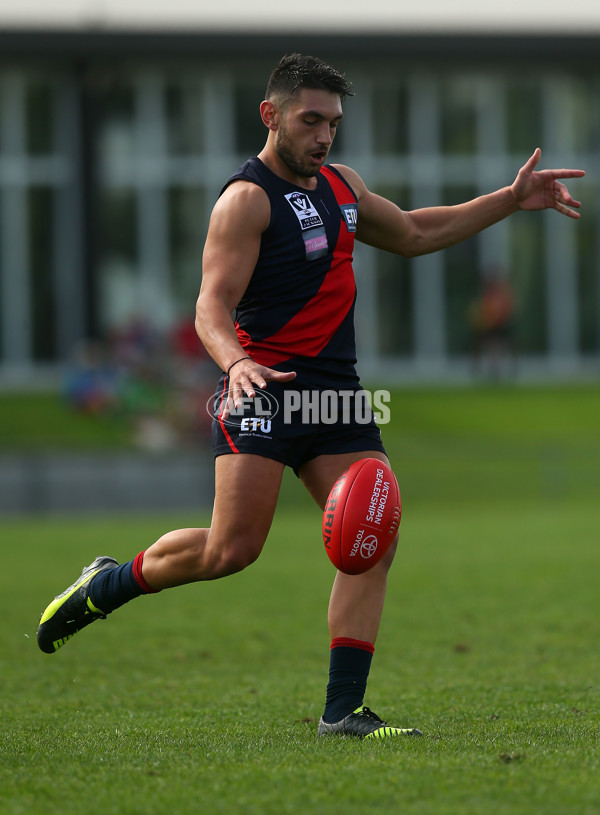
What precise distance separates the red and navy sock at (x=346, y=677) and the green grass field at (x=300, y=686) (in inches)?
5.2

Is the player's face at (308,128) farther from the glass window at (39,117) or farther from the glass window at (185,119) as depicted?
the glass window at (39,117)

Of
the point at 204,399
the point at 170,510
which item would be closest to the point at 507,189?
the point at 170,510

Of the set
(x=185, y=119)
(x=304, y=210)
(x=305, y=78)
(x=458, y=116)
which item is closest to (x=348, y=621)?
(x=304, y=210)

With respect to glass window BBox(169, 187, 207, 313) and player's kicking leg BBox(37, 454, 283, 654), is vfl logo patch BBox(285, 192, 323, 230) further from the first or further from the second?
glass window BBox(169, 187, 207, 313)

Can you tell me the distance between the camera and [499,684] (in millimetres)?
5633

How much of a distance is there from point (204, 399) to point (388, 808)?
15.3 metres

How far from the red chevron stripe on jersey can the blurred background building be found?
21176 millimetres

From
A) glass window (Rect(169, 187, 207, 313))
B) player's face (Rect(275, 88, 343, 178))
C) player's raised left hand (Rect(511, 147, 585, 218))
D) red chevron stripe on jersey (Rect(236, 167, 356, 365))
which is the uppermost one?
glass window (Rect(169, 187, 207, 313))

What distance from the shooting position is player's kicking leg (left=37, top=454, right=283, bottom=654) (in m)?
4.49

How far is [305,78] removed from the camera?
4578 mm

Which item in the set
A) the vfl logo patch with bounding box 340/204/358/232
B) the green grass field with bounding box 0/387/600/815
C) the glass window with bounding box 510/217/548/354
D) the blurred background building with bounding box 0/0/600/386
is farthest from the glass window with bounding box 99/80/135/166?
the vfl logo patch with bounding box 340/204/358/232

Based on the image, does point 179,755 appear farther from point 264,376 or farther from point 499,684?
point 499,684

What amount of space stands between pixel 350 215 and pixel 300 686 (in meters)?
2.24

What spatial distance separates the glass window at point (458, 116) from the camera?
2720 cm
